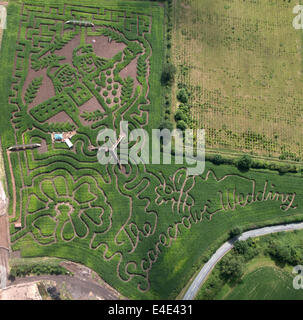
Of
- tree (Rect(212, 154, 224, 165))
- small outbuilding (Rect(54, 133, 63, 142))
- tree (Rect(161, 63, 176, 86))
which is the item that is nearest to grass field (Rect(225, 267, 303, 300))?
tree (Rect(212, 154, 224, 165))

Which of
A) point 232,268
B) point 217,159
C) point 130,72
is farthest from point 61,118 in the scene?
point 232,268

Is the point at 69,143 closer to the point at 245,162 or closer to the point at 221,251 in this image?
the point at 245,162

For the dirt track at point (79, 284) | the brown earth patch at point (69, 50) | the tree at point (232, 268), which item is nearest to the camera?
the dirt track at point (79, 284)

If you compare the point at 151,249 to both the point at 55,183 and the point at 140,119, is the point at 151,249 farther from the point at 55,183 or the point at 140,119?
the point at 140,119

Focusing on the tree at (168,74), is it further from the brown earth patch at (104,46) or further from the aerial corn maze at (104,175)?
the brown earth patch at (104,46)

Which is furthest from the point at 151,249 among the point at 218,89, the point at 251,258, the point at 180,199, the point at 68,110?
the point at 218,89

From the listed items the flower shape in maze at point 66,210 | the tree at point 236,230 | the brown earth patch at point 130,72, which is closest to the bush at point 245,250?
the tree at point 236,230
